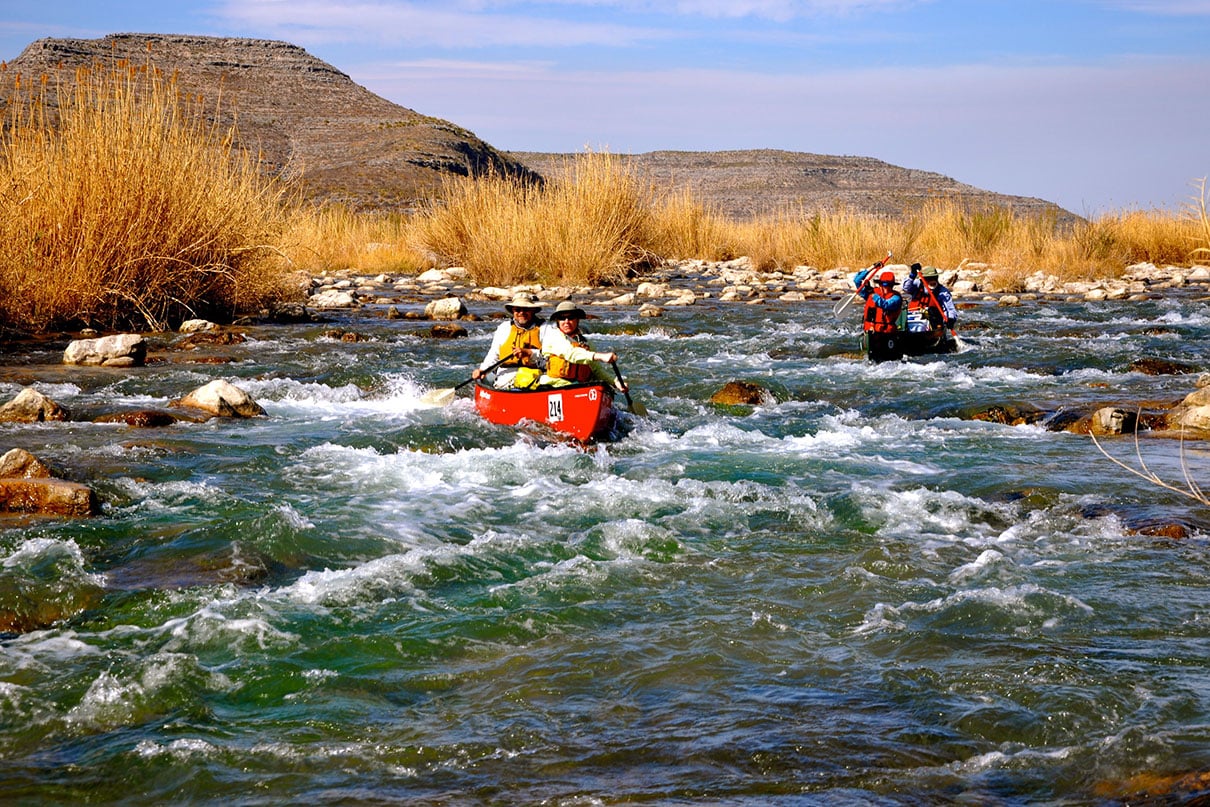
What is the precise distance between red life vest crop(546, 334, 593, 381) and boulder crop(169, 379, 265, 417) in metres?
2.70

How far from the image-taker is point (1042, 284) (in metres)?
22.6

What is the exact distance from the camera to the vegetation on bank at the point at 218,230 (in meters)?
13.4

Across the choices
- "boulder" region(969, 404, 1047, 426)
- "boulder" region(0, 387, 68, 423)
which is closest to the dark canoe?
"boulder" region(969, 404, 1047, 426)

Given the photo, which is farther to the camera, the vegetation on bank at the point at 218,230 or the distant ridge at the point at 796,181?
the distant ridge at the point at 796,181

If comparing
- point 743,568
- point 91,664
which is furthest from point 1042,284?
point 91,664

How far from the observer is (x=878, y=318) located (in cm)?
1367

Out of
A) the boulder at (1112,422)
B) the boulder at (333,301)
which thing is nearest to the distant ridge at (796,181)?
the boulder at (333,301)

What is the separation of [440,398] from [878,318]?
5378 mm

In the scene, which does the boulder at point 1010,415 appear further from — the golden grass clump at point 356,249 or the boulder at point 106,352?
the golden grass clump at point 356,249

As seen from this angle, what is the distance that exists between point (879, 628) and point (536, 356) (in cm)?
534

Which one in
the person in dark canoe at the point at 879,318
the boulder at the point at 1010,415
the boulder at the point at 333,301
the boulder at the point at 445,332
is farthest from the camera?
the boulder at the point at 333,301

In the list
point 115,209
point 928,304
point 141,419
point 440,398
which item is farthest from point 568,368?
point 115,209

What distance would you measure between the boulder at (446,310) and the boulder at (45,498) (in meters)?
11.0

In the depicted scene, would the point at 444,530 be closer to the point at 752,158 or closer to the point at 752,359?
the point at 752,359
